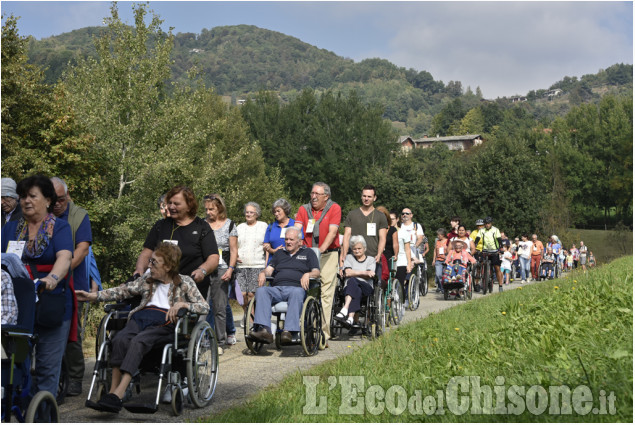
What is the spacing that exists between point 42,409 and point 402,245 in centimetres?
1208

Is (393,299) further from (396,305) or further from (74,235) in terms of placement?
(74,235)

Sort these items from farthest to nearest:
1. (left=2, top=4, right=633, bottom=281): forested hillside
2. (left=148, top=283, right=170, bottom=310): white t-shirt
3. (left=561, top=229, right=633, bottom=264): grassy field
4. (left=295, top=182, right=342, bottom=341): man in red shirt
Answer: (left=561, top=229, right=633, bottom=264): grassy field, (left=2, top=4, right=633, bottom=281): forested hillside, (left=295, top=182, right=342, bottom=341): man in red shirt, (left=148, top=283, right=170, bottom=310): white t-shirt

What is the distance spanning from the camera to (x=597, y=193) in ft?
278

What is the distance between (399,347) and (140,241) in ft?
87.8

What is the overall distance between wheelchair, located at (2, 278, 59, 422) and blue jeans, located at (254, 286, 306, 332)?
151 inches

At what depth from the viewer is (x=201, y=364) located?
6.95 meters

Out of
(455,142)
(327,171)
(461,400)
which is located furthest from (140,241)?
(455,142)

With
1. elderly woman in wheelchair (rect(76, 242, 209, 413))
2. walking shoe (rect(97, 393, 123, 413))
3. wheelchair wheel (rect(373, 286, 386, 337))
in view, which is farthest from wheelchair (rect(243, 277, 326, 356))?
walking shoe (rect(97, 393, 123, 413))

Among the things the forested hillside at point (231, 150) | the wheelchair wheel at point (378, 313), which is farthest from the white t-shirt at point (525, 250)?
the wheelchair wheel at point (378, 313)

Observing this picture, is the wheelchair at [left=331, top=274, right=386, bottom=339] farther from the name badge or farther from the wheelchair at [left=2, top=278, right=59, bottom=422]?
the wheelchair at [left=2, top=278, right=59, bottom=422]

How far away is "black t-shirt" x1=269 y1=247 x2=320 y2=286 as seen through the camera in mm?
10000

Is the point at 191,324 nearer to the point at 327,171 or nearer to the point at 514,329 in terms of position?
the point at 514,329

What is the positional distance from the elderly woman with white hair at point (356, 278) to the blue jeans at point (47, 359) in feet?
17.8

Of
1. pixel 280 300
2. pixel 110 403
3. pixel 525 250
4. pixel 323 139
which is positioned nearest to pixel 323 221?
pixel 280 300
